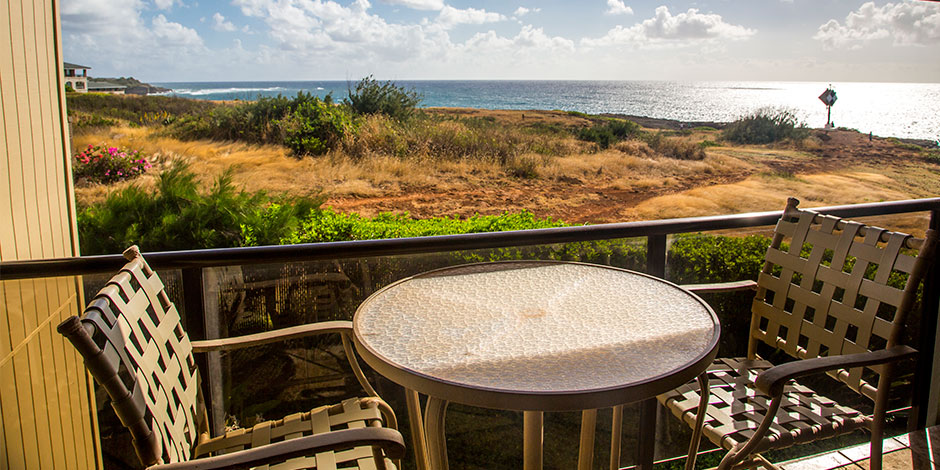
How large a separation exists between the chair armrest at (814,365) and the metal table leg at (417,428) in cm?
Answer: 74

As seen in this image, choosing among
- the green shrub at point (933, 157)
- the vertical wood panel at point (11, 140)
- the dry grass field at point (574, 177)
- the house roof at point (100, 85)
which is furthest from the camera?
the house roof at point (100, 85)

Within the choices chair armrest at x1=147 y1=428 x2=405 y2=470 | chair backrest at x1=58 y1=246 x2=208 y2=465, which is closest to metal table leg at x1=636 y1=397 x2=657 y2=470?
chair armrest at x1=147 y1=428 x2=405 y2=470

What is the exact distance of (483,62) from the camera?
33844 mm

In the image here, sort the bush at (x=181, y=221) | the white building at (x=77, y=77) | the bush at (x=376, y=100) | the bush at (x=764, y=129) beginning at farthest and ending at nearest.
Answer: the bush at (x=764, y=129), the white building at (x=77, y=77), the bush at (x=376, y=100), the bush at (x=181, y=221)

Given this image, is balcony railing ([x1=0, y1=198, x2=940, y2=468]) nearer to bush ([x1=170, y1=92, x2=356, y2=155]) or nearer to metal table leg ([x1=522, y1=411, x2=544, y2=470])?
metal table leg ([x1=522, y1=411, x2=544, y2=470])

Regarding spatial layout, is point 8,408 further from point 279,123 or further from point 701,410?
point 279,123

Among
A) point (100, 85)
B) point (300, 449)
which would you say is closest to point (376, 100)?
point (100, 85)

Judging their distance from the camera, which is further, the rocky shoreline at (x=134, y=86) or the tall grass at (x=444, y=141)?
the rocky shoreline at (x=134, y=86)

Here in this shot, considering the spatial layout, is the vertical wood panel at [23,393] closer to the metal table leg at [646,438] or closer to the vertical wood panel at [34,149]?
the vertical wood panel at [34,149]

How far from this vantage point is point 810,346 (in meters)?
1.56

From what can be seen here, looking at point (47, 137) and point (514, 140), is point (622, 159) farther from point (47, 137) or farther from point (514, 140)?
point (47, 137)

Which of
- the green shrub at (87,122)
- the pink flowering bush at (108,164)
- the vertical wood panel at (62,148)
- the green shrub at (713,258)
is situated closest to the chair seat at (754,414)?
the green shrub at (713,258)

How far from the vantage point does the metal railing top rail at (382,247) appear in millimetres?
1417

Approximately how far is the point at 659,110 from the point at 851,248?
29843 mm
